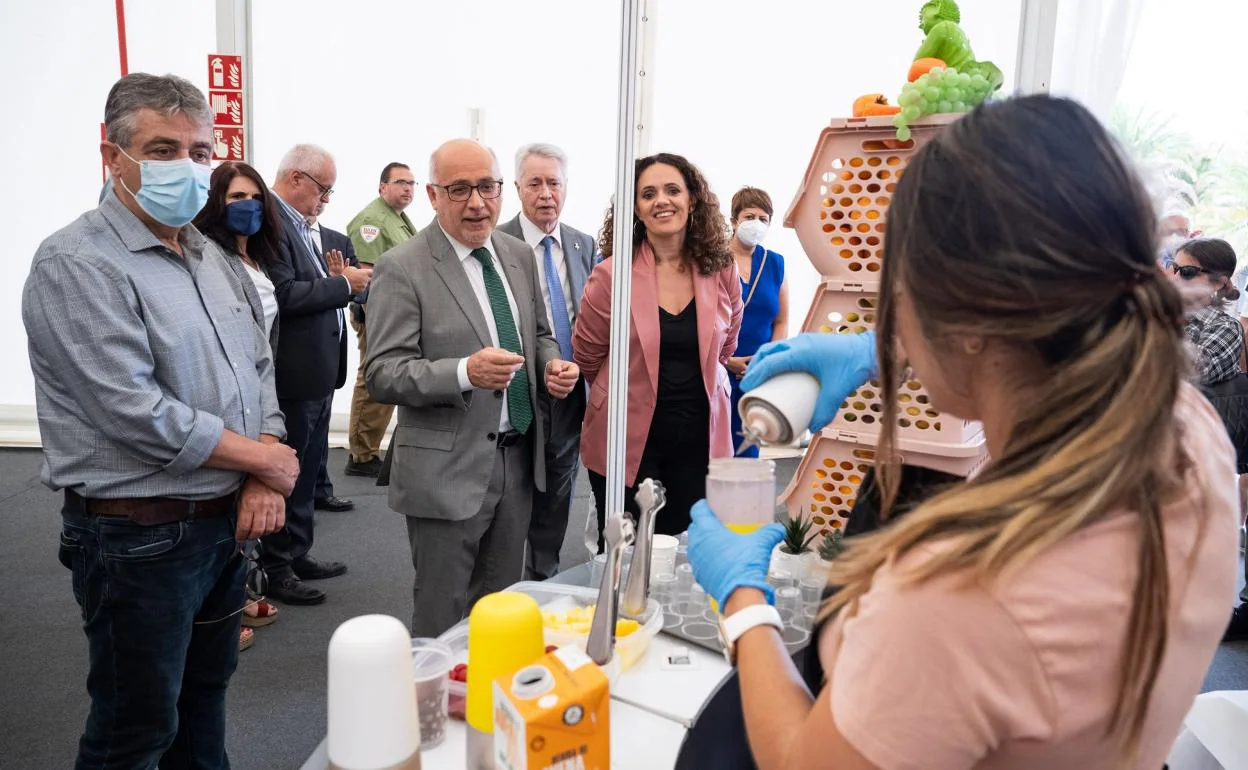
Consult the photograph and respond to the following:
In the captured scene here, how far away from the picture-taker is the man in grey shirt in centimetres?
141

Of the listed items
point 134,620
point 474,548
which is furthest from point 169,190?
point 474,548

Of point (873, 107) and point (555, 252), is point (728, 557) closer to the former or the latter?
point (873, 107)

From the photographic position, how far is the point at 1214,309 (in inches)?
122

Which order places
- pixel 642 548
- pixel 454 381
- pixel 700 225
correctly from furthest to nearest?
1. pixel 700 225
2. pixel 454 381
3. pixel 642 548

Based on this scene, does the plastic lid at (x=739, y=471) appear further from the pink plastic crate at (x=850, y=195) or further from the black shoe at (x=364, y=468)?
the black shoe at (x=364, y=468)

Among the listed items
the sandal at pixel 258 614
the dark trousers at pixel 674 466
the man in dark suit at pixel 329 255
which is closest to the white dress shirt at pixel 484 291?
the dark trousers at pixel 674 466

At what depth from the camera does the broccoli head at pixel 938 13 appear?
1.65 m

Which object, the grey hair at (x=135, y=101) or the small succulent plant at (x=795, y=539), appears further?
the grey hair at (x=135, y=101)

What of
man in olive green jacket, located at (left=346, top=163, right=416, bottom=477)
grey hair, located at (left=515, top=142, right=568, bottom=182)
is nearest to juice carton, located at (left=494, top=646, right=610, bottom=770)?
grey hair, located at (left=515, top=142, right=568, bottom=182)

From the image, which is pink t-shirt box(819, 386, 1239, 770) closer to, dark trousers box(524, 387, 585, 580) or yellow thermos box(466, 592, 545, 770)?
yellow thermos box(466, 592, 545, 770)

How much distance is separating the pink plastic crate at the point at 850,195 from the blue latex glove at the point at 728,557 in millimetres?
727

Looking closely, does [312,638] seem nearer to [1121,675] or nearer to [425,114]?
[1121,675]

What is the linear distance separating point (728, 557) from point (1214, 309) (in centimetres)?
307

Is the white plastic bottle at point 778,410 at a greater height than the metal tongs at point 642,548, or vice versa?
the white plastic bottle at point 778,410
